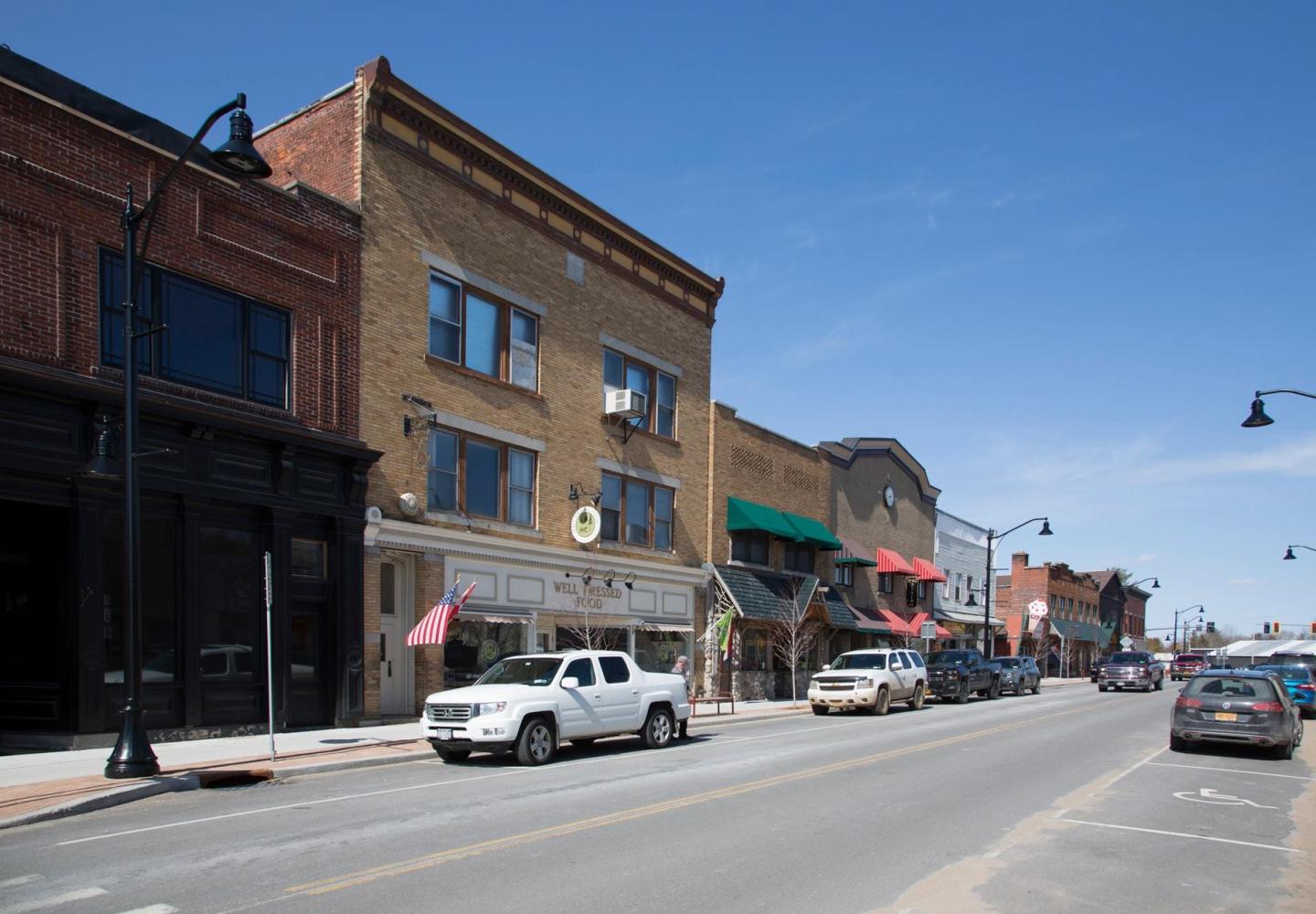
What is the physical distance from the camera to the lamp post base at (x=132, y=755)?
41.8 feet

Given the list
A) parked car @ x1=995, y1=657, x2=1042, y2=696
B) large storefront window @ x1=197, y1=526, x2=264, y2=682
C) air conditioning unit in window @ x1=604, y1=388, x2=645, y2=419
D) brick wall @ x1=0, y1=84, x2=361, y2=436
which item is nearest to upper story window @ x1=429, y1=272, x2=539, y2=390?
brick wall @ x1=0, y1=84, x2=361, y2=436

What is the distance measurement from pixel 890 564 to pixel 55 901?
3774 centimetres

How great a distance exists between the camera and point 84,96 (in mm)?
17250

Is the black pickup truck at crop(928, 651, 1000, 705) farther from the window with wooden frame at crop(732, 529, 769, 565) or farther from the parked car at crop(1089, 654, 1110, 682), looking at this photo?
the parked car at crop(1089, 654, 1110, 682)

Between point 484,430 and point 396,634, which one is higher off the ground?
point 484,430

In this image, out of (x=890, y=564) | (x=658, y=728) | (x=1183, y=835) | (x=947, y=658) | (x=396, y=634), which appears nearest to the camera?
(x=1183, y=835)

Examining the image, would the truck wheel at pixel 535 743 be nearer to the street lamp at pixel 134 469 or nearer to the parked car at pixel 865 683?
the street lamp at pixel 134 469

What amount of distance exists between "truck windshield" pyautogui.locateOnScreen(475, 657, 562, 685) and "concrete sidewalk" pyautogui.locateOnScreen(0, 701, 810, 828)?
60.9 inches

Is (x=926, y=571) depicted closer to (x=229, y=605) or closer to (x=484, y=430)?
(x=484, y=430)

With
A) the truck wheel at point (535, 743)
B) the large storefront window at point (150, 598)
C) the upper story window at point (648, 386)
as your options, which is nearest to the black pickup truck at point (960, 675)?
the upper story window at point (648, 386)

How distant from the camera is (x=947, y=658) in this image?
35.5 meters

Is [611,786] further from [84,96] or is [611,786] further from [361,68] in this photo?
[361,68]

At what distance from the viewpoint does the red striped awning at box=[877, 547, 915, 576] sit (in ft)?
139

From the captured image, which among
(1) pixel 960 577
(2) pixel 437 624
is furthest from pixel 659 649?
(1) pixel 960 577
